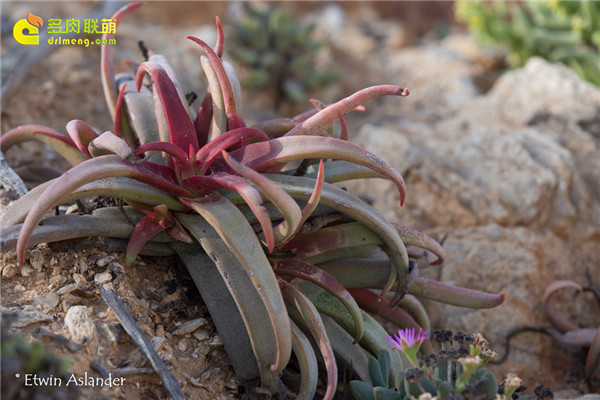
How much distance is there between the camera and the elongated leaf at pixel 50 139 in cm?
215

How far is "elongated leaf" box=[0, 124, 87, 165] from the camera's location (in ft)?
7.04

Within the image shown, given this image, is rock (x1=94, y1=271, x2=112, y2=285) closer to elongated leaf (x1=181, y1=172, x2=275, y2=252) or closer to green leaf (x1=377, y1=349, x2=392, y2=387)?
A: elongated leaf (x1=181, y1=172, x2=275, y2=252)

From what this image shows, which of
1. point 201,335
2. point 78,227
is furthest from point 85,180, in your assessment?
point 201,335

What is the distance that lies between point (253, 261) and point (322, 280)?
1.05 feet

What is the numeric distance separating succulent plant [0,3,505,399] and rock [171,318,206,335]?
71 mm

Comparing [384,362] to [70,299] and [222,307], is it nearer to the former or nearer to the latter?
[222,307]

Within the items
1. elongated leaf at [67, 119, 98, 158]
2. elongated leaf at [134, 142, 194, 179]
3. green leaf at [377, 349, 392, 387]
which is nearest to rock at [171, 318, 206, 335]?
elongated leaf at [134, 142, 194, 179]

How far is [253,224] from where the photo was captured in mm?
1911

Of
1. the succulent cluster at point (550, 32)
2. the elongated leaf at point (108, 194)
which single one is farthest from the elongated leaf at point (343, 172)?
the succulent cluster at point (550, 32)

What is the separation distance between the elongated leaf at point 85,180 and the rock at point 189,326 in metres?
0.41

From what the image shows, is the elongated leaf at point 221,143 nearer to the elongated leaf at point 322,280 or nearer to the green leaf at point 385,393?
the elongated leaf at point 322,280

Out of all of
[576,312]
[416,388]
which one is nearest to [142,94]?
[416,388]

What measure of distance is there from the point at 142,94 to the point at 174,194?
1.85ft

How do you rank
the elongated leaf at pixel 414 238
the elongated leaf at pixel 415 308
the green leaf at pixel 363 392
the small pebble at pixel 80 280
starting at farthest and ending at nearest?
the elongated leaf at pixel 415 308 → the elongated leaf at pixel 414 238 → the small pebble at pixel 80 280 → the green leaf at pixel 363 392
